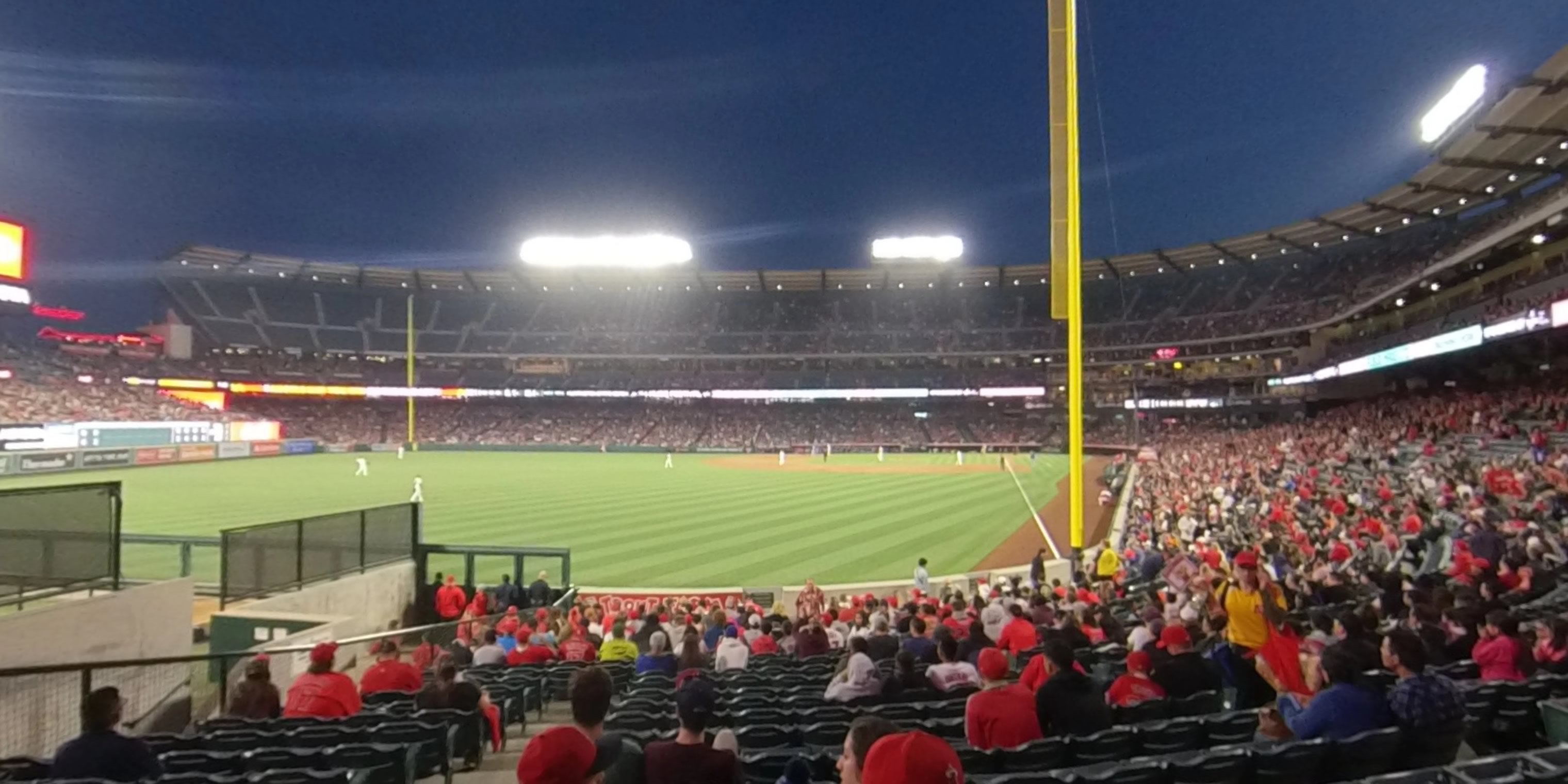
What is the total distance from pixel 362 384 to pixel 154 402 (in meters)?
21.1

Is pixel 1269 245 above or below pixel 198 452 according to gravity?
above

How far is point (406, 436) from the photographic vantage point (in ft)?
231

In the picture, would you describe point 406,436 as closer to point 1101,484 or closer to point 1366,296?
point 1101,484

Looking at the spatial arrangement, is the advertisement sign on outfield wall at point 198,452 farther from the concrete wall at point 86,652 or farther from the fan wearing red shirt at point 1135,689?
the fan wearing red shirt at point 1135,689

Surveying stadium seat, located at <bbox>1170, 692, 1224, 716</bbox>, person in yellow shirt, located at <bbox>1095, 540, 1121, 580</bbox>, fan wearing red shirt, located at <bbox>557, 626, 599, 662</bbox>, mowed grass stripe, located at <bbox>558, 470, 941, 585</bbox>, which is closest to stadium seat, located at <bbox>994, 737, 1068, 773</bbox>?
stadium seat, located at <bbox>1170, 692, 1224, 716</bbox>

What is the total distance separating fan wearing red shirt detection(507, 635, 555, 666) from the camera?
9512mm

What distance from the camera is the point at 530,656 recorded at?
31.8ft

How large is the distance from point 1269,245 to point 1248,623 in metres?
54.3

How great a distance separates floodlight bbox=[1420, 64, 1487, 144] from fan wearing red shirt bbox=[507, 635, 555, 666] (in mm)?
29289

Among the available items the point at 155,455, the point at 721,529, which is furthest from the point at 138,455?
the point at 721,529

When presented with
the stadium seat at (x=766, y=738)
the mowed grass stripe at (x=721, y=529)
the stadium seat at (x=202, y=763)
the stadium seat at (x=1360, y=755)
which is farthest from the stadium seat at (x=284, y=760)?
the mowed grass stripe at (x=721, y=529)

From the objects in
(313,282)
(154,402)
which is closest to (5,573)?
(154,402)

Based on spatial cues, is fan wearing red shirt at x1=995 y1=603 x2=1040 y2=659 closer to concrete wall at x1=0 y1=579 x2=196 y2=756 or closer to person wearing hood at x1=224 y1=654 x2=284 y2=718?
person wearing hood at x1=224 y1=654 x2=284 y2=718

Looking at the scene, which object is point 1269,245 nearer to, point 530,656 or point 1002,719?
point 530,656
